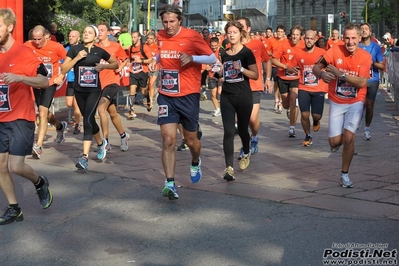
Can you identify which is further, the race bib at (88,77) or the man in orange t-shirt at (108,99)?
the man in orange t-shirt at (108,99)

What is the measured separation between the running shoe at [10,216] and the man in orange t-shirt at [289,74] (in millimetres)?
7364

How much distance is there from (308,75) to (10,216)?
673 cm

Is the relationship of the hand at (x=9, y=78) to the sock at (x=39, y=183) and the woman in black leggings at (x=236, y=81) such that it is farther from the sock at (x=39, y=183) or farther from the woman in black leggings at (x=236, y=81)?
the woman in black leggings at (x=236, y=81)

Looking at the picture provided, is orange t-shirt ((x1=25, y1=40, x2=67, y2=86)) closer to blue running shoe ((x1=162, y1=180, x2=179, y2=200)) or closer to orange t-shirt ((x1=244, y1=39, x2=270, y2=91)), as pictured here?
orange t-shirt ((x1=244, y1=39, x2=270, y2=91))

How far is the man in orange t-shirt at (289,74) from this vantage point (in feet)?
45.7

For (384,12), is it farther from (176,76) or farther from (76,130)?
(176,76)

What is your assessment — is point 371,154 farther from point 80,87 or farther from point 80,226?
point 80,226

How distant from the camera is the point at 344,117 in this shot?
8.94m

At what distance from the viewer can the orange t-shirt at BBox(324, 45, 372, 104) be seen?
8797 millimetres

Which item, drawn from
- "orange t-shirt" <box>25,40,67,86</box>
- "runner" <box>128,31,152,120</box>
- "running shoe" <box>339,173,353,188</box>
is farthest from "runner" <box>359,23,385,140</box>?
"runner" <box>128,31,152,120</box>

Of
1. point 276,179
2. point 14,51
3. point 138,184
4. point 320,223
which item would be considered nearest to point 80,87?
point 138,184

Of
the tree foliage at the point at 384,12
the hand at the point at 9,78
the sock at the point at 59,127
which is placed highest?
the tree foliage at the point at 384,12

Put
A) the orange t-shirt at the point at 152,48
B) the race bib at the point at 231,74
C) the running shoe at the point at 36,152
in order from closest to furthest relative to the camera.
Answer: the race bib at the point at 231,74
the running shoe at the point at 36,152
the orange t-shirt at the point at 152,48

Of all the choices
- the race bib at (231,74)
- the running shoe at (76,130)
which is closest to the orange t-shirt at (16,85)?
the race bib at (231,74)
